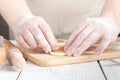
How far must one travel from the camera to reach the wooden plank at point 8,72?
0.71 meters

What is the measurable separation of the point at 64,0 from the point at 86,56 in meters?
0.43

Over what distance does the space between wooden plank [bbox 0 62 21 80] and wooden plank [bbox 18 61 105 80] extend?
0.05ft

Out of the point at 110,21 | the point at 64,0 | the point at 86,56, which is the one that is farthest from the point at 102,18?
the point at 64,0

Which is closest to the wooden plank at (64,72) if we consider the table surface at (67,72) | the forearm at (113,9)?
the table surface at (67,72)

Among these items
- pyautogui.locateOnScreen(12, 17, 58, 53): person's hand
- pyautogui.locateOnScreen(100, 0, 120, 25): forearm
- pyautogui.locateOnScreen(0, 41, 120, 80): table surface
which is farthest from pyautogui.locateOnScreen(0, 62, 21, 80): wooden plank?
pyautogui.locateOnScreen(100, 0, 120, 25): forearm

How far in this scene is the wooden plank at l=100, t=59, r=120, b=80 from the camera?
720 mm

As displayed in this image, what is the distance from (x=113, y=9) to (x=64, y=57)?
0.25m

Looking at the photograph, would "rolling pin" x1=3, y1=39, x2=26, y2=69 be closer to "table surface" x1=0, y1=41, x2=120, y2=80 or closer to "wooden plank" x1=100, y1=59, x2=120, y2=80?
"table surface" x1=0, y1=41, x2=120, y2=80

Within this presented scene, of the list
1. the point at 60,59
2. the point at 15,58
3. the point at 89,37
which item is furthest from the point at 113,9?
the point at 15,58

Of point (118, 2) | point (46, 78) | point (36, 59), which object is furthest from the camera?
point (118, 2)

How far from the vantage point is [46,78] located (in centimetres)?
71

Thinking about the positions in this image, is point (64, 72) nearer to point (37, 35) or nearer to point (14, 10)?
point (37, 35)

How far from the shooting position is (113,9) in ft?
3.11

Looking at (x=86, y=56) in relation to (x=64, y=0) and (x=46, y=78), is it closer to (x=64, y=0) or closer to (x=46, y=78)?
(x=46, y=78)
